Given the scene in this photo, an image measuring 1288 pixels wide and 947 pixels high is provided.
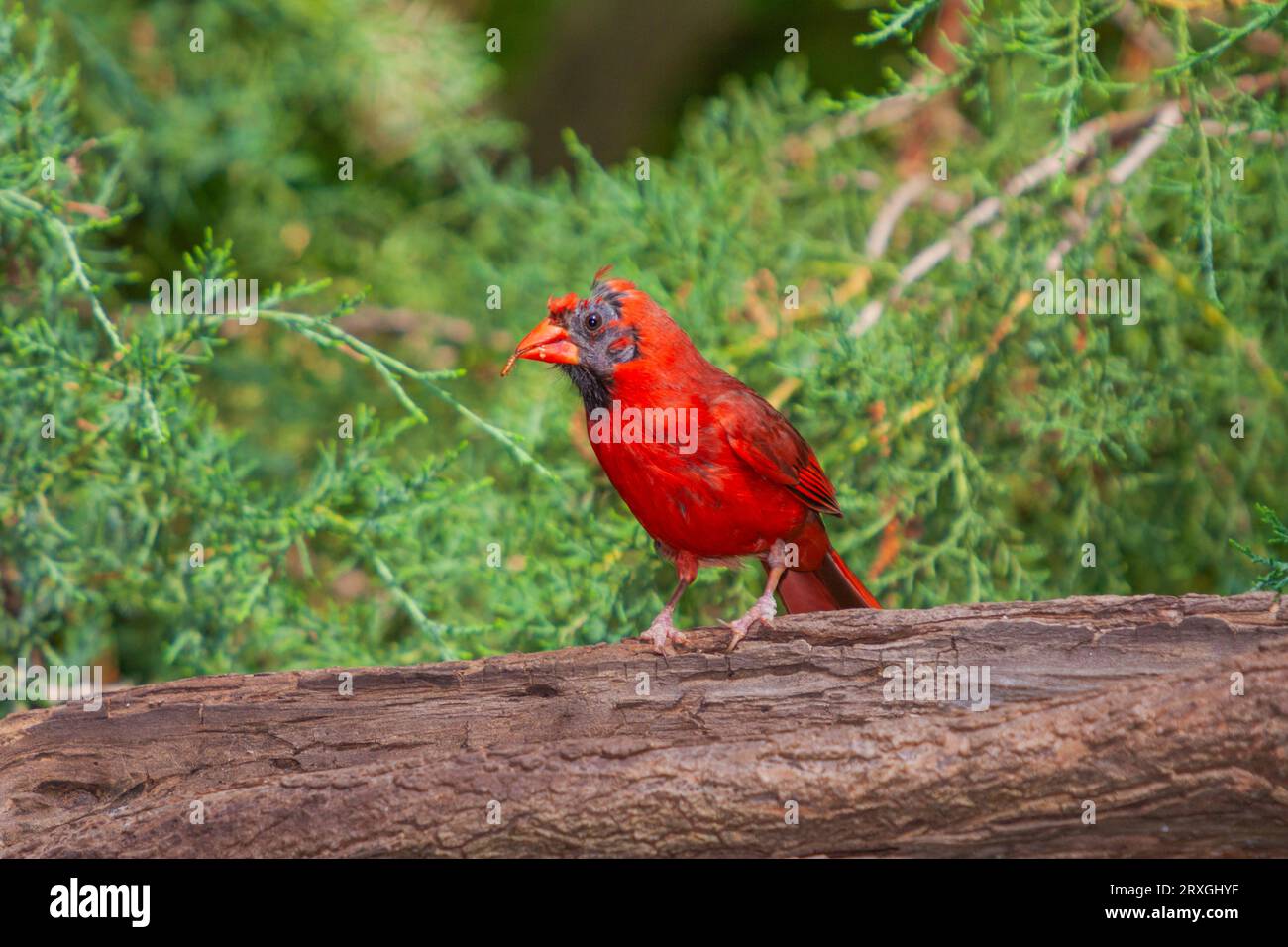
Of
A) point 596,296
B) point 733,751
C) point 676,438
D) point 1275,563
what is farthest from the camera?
point 596,296

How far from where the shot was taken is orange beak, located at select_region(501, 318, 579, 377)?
3.80 meters

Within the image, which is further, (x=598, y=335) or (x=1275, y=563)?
(x=598, y=335)

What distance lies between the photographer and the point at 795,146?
21.2 feet

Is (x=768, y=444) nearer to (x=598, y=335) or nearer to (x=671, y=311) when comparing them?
(x=598, y=335)

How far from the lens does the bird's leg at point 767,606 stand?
3542 millimetres

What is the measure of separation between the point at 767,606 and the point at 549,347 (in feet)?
3.07

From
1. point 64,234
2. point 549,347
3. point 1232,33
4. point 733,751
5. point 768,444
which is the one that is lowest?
point 733,751

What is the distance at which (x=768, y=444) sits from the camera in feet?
12.6

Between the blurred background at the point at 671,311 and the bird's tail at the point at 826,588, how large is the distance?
19.8 inches

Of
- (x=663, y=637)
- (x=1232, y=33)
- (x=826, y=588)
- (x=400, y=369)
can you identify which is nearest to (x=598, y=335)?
(x=400, y=369)

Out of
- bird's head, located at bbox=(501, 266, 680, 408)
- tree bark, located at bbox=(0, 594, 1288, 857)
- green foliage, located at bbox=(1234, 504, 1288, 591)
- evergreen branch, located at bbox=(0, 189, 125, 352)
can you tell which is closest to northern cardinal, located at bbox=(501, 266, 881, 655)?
bird's head, located at bbox=(501, 266, 680, 408)

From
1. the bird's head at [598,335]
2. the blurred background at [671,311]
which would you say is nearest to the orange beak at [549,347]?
the bird's head at [598,335]

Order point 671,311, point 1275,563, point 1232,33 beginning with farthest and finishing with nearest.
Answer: point 671,311 → point 1232,33 → point 1275,563

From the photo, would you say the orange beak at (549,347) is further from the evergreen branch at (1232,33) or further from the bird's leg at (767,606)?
the evergreen branch at (1232,33)
